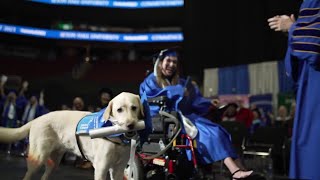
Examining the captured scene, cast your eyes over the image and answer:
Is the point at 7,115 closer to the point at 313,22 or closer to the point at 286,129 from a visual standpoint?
the point at 286,129

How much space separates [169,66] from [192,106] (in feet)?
1.45

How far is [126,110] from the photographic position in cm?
296

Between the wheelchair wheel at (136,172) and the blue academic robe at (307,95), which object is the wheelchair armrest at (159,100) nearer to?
the wheelchair wheel at (136,172)

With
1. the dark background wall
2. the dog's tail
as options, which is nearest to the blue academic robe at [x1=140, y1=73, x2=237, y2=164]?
the dog's tail

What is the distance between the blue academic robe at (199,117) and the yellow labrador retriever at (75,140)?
62 cm

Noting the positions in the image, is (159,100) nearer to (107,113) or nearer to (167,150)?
(167,150)

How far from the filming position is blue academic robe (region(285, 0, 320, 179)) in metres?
2.03

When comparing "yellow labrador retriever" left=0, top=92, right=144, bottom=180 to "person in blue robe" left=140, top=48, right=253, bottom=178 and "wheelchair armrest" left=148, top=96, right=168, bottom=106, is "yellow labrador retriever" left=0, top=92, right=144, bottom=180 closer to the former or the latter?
"wheelchair armrest" left=148, top=96, right=168, bottom=106

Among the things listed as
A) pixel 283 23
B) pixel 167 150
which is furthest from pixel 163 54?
pixel 283 23

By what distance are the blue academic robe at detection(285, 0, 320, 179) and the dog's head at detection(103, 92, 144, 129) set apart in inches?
48.0

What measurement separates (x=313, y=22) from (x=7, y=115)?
8949 mm

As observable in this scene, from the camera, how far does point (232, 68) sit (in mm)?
10820

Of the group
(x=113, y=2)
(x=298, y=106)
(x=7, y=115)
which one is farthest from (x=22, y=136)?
(x=113, y=2)

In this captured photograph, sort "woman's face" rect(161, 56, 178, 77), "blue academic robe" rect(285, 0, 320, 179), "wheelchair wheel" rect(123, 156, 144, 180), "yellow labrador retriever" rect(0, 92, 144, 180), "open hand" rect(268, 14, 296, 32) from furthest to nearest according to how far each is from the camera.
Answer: "woman's face" rect(161, 56, 178, 77) < "wheelchair wheel" rect(123, 156, 144, 180) < "yellow labrador retriever" rect(0, 92, 144, 180) < "open hand" rect(268, 14, 296, 32) < "blue academic robe" rect(285, 0, 320, 179)
